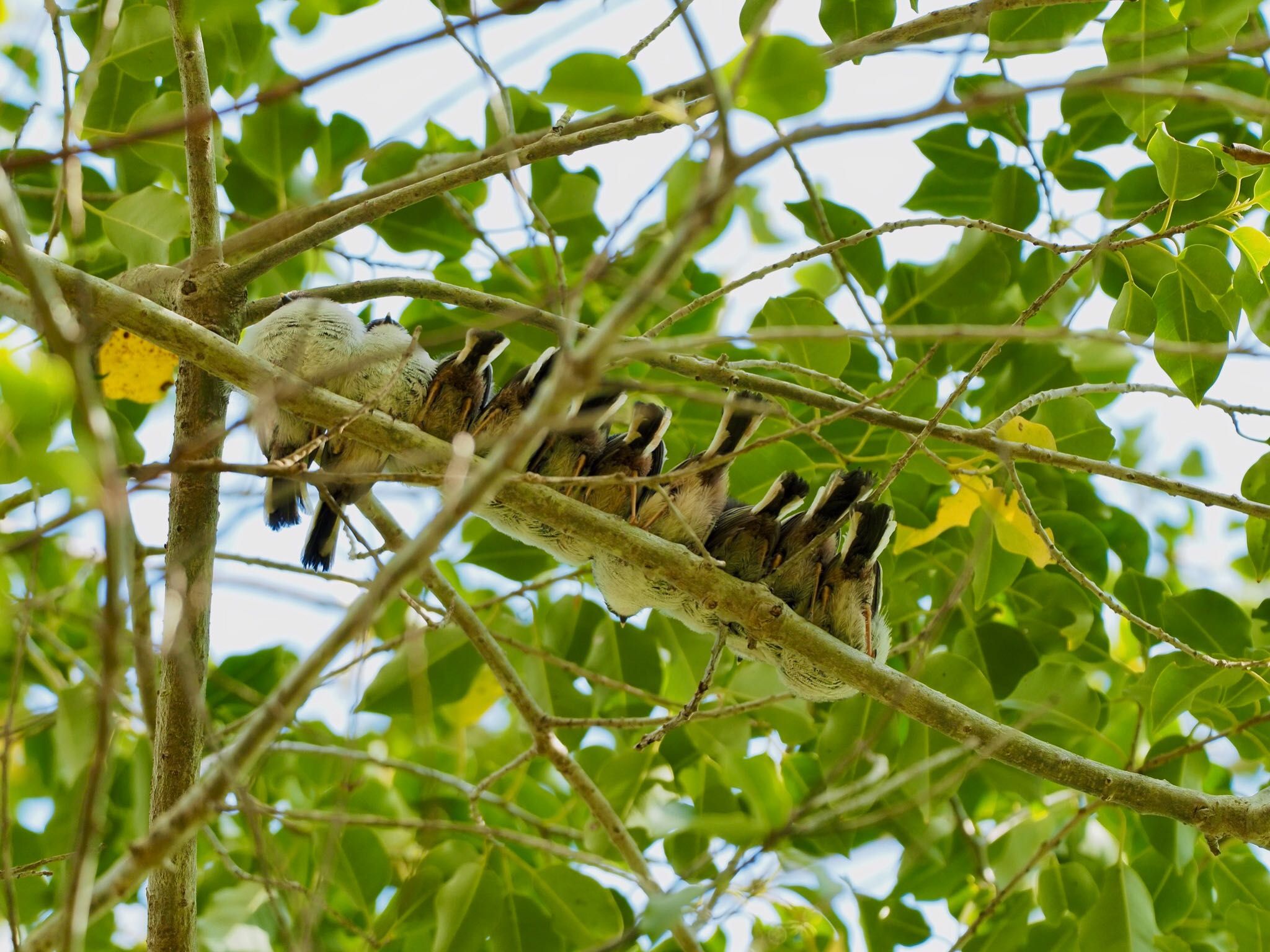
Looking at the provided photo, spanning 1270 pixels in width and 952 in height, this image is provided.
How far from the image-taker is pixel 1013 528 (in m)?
2.19

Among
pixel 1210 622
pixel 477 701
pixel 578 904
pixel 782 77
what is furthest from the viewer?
pixel 477 701

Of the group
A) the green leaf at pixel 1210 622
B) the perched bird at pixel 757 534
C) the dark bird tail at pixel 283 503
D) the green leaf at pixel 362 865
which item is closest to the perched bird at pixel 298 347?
the dark bird tail at pixel 283 503

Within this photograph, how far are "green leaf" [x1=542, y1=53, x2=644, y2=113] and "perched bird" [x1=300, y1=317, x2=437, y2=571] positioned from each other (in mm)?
978

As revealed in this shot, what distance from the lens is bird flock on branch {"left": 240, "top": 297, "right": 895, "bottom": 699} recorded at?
6.97 feet

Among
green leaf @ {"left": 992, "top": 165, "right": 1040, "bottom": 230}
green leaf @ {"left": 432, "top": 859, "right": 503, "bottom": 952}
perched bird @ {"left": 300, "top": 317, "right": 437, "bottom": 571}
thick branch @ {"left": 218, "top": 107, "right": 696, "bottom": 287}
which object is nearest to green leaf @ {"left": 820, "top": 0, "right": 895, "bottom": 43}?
thick branch @ {"left": 218, "top": 107, "right": 696, "bottom": 287}

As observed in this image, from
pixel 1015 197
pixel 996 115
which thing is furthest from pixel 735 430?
pixel 996 115

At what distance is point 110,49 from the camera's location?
2285 mm

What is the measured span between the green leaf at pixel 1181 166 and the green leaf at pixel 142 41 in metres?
1.99

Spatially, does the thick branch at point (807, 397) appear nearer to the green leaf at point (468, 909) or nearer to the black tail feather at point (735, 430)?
the black tail feather at point (735, 430)

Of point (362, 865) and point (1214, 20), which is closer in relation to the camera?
point (1214, 20)

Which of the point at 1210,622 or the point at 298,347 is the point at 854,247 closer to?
the point at 1210,622

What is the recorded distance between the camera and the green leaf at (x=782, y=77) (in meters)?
1.13

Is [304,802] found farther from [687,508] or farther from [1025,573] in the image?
[1025,573]

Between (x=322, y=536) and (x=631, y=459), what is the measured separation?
70 cm
